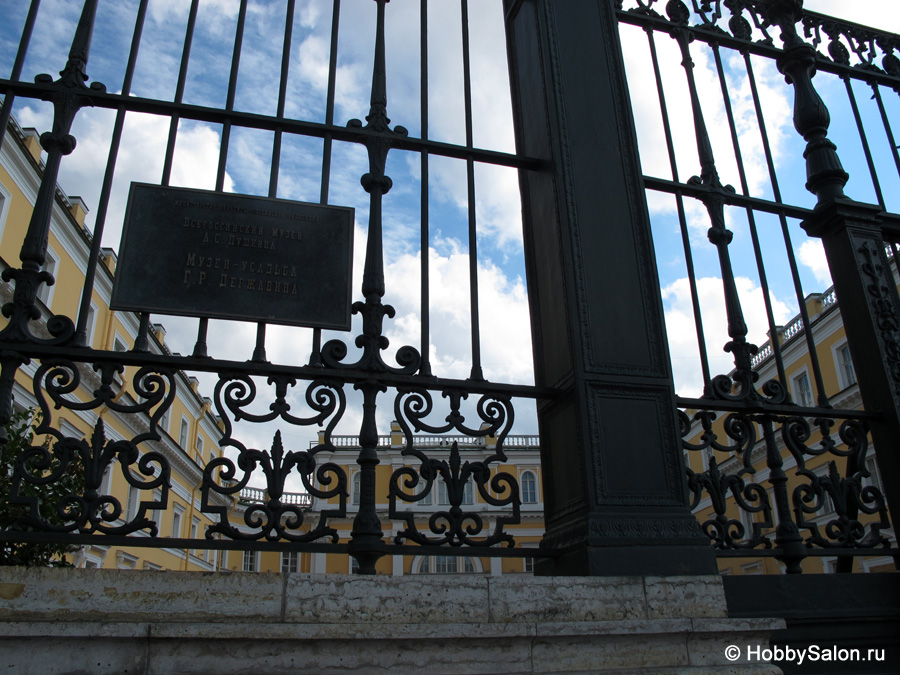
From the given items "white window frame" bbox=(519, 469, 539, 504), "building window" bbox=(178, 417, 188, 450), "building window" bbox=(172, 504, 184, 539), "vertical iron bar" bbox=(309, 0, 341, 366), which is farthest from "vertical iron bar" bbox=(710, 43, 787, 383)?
"white window frame" bbox=(519, 469, 539, 504)

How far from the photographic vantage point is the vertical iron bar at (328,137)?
131 inches

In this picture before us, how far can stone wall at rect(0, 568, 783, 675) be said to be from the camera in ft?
7.68

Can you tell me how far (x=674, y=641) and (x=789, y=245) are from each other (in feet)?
8.54

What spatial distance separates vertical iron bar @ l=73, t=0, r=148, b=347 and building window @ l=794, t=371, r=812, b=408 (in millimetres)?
19011

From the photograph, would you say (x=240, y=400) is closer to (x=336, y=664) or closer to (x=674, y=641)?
(x=336, y=664)

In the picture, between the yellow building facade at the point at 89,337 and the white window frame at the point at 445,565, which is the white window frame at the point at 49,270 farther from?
the white window frame at the point at 445,565

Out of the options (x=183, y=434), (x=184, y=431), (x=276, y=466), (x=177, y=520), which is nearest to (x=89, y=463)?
(x=276, y=466)

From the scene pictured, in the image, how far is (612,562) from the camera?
3043 mm

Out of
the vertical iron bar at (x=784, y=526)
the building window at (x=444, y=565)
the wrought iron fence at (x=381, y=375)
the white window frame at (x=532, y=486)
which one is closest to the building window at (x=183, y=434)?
the building window at (x=444, y=565)

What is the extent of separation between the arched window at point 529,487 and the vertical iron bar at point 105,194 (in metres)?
30.2

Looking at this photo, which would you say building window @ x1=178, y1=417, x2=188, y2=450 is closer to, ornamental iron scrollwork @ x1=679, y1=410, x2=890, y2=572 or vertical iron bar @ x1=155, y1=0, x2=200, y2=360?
vertical iron bar @ x1=155, y1=0, x2=200, y2=360

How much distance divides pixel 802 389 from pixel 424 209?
19034 millimetres

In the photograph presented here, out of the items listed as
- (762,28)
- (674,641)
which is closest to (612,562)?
(674,641)

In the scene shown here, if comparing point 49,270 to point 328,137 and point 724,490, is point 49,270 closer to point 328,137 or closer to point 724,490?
point 328,137
